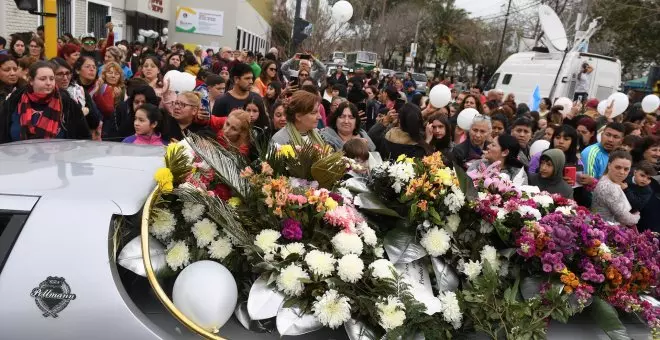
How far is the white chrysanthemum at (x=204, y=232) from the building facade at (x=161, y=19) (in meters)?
13.4

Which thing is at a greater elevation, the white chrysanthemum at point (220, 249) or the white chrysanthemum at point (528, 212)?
the white chrysanthemum at point (528, 212)

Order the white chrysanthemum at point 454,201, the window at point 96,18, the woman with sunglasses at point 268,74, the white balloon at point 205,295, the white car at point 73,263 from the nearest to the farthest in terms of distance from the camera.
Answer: the white car at point 73,263, the white balloon at point 205,295, the white chrysanthemum at point 454,201, the woman with sunglasses at point 268,74, the window at point 96,18

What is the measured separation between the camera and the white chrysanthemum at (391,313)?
229cm

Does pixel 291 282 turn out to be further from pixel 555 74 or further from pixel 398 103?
pixel 555 74

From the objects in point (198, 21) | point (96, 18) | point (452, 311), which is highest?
point (198, 21)

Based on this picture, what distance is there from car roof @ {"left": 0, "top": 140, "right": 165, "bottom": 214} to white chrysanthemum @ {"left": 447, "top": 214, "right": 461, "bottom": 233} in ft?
4.76

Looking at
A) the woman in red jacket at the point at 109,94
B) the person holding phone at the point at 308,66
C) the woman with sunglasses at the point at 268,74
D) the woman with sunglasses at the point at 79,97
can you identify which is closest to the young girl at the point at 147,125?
the woman with sunglasses at the point at 79,97

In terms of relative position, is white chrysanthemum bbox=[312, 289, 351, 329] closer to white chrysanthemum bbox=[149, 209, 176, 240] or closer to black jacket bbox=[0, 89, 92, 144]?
white chrysanthemum bbox=[149, 209, 176, 240]

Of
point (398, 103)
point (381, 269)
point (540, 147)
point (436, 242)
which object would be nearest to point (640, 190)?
point (540, 147)

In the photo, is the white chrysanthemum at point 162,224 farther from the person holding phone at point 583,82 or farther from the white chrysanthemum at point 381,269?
the person holding phone at point 583,82

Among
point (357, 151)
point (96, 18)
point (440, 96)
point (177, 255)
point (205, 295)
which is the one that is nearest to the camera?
point (205, 295)

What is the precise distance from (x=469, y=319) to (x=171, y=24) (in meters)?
29.4

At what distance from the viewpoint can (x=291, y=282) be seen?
2340 millimetres

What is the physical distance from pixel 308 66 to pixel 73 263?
299 inches
